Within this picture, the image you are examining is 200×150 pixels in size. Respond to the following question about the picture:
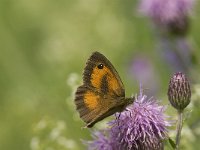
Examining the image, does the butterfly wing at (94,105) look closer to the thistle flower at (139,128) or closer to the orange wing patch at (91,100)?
the orange wing patch at (91,100)

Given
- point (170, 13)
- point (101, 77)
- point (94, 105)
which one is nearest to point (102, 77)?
point (101, 77)

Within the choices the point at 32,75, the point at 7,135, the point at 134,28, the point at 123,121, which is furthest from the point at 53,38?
the point at 123,121

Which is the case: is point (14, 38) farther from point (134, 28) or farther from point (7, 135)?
point (7, 135)

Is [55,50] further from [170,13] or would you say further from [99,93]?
[99,93]

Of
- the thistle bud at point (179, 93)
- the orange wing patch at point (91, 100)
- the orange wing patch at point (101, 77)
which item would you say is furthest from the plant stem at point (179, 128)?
the orange wing patch at point (91, 100)

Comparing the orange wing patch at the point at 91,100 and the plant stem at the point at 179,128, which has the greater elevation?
the orange wing patch at the point at 91,100

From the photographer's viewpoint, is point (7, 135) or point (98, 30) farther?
point (98, 30)

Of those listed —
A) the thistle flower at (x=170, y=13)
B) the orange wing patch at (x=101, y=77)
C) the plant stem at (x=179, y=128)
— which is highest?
the thistle flower at (x=170, y=13)
